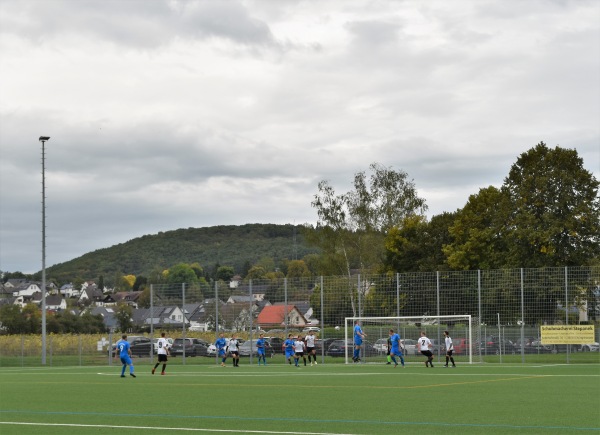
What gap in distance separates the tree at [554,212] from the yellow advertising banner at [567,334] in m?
17.3

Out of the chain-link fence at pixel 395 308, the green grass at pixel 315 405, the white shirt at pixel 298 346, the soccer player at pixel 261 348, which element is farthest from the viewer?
the soccer player at pixel 261 348

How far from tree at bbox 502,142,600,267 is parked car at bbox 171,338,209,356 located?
22.3m

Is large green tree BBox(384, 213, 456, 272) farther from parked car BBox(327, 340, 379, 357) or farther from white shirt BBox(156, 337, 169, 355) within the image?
white shirt BBox(156, 337, 169, 355)

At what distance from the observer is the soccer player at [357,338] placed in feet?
151

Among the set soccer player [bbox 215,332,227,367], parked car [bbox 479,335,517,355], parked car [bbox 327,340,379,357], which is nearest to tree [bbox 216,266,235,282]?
soccer player [bbox 215,332,227,367]

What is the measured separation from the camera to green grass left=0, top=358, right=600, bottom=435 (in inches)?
643

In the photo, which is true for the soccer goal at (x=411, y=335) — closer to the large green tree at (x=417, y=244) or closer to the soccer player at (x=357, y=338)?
the soccer player at (x=357, y=338)

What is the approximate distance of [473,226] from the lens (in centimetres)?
7362

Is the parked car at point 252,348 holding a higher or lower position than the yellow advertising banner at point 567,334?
lower

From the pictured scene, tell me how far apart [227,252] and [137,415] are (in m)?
179

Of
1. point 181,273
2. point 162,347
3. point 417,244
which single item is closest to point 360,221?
point 417,244

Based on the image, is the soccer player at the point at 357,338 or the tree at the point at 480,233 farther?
the tree at the point at 480,233

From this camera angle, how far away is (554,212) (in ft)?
205

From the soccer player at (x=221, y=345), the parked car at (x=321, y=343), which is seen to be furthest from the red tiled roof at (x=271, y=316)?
the soccer player at (x=221, y=345)
